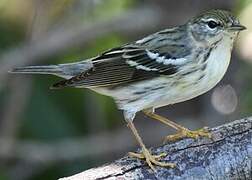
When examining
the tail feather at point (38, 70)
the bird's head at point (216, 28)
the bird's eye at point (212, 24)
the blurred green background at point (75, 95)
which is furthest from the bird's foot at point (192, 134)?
the blurred green background at point (75, 95)

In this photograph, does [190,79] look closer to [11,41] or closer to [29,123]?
[29,123]

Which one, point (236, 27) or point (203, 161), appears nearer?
point (203, 161)

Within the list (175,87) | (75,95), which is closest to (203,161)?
(175,87)

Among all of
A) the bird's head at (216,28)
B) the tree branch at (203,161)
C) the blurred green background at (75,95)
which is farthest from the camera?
the blurred green background at (75,95)

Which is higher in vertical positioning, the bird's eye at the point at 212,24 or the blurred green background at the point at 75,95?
the blurred green background at the point at 75,95

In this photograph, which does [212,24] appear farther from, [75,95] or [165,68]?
[75,95]

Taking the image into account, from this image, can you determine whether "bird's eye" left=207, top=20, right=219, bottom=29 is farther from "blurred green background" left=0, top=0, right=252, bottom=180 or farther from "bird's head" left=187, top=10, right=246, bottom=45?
"blurred green background" left=0, top=0, right=252, bottom=180

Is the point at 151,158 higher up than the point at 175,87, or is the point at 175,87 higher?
the point at 175,87

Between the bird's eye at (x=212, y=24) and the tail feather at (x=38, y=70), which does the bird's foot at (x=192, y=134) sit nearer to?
the bird's eye at (x=212, y=24)
